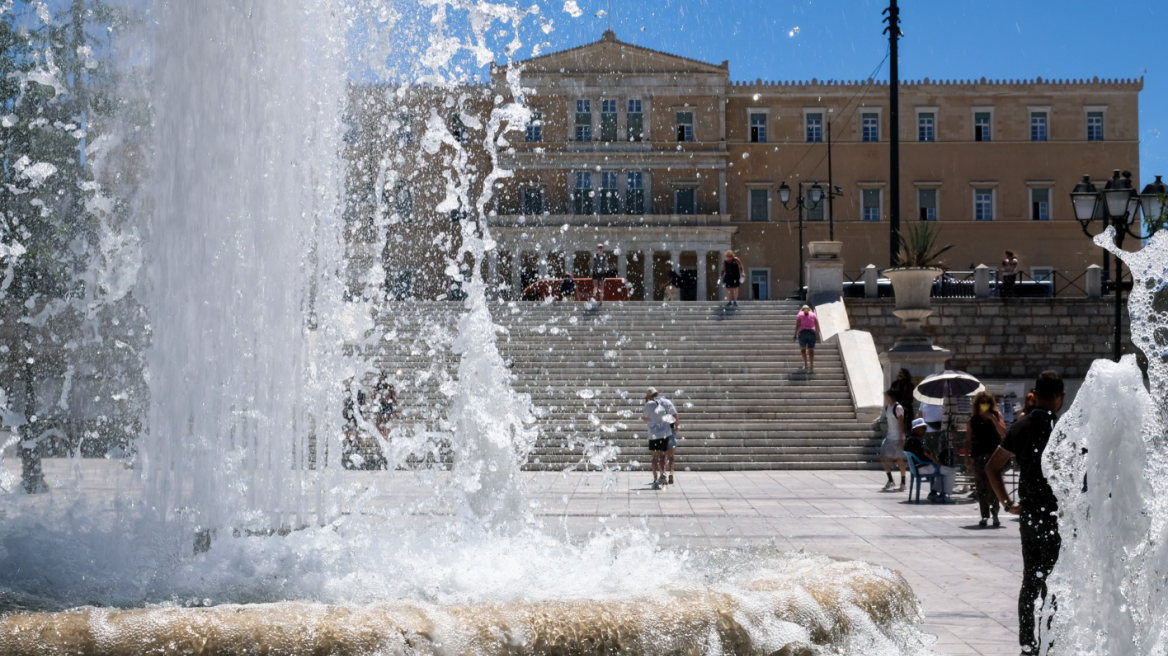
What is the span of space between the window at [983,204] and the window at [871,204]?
4.73 metres

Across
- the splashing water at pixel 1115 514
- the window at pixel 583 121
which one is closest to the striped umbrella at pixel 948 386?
the splashing water at pixel 1115 514

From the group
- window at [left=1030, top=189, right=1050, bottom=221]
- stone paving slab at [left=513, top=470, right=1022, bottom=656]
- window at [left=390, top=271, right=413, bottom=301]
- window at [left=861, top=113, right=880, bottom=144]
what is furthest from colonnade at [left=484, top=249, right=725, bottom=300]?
stone paving slab at [left=513, top=470, right=1022, bottom=656]

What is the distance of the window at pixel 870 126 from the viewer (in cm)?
5062

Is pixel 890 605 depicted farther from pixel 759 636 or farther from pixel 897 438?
pixel 897 438

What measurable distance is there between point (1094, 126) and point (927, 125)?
25.8ft

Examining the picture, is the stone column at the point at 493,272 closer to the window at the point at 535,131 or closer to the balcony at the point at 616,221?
the balcony at the point at 616,221

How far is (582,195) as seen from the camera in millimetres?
49531

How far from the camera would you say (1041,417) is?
17.8 ft

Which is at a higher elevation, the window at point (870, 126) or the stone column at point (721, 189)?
the window at point (870, 126)

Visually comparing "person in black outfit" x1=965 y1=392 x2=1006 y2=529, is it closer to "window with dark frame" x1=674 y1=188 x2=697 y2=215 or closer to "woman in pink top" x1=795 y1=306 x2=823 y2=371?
"woman in pink top" x1=795 y1=306 x2=823 y2=371

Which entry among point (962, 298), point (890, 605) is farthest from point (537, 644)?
point (962, 298)

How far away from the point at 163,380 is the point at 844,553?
518 centimetres

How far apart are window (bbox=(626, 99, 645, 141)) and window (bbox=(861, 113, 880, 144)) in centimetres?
1012

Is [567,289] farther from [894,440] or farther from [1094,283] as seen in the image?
[894,440]
